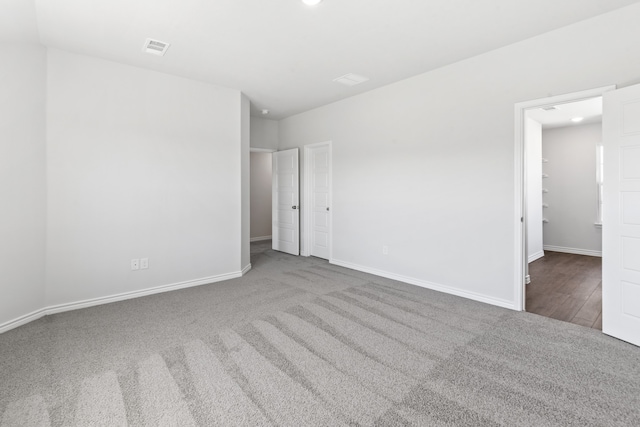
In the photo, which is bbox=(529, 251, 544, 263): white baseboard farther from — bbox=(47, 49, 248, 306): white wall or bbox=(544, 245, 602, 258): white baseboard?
bbox=(47, 49, 248, 306): white wall

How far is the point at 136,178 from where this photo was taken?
3.58 m

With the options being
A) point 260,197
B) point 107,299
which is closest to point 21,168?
point 107,299

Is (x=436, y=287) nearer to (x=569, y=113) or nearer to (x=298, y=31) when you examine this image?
(x=298, y=31)

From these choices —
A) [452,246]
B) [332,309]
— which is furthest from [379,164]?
[332,309]

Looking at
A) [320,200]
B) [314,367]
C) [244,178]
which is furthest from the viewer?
[320,200]

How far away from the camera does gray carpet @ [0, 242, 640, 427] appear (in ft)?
5.52

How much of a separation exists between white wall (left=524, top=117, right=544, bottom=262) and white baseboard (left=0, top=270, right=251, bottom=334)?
4.98 m

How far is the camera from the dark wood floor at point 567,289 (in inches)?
121

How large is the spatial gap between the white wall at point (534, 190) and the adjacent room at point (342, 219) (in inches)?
29.1

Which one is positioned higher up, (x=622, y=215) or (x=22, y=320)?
(x=622, y=215)

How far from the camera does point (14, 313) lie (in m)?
2.78

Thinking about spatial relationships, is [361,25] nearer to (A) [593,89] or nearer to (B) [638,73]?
(A) [593,89]

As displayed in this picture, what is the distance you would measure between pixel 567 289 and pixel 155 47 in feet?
18.3

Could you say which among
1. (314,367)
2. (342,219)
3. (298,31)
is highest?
(298,31)
